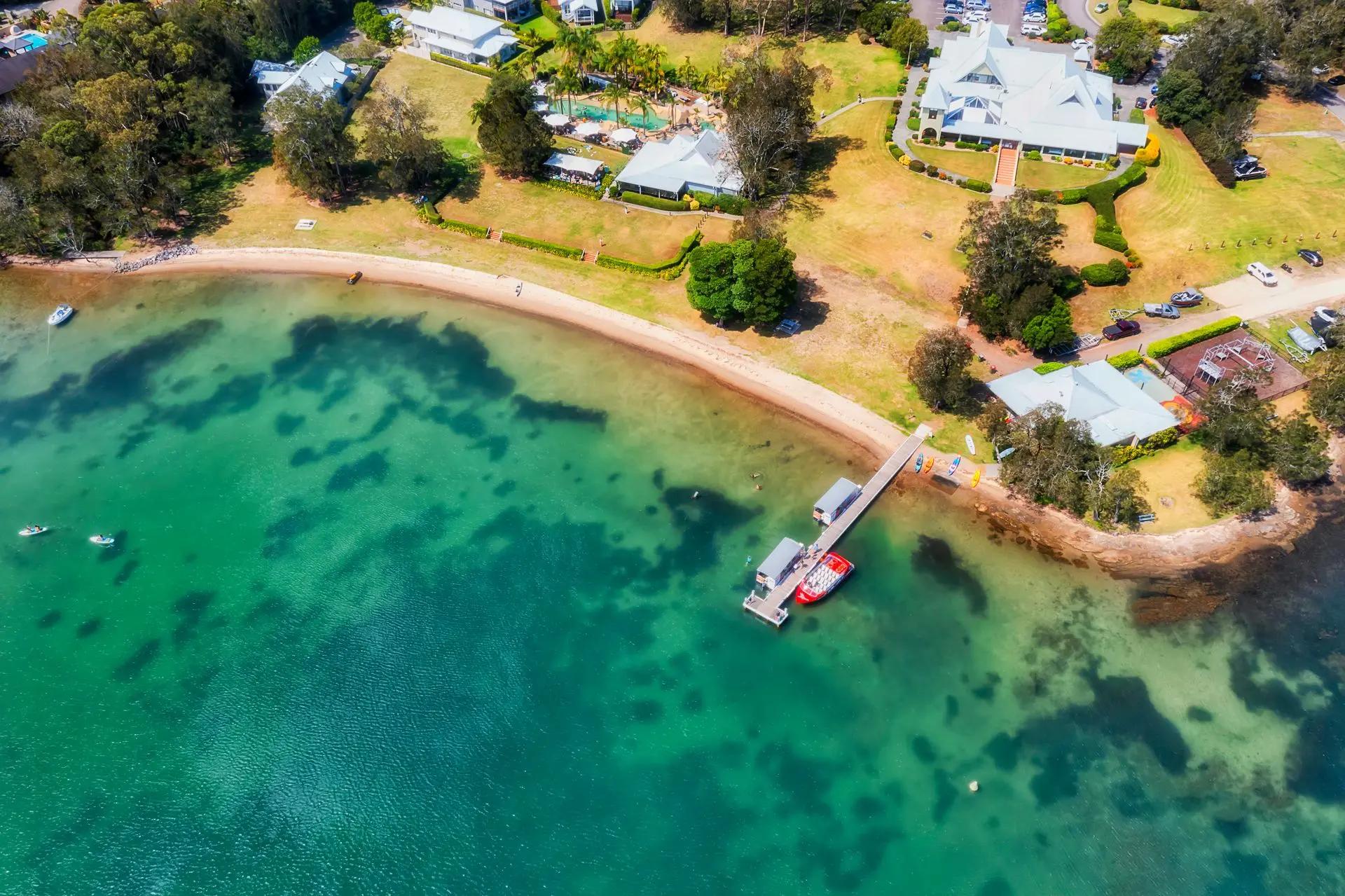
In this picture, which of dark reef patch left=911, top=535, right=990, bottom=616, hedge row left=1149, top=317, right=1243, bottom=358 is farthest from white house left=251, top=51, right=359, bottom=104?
hedge row left=1149, top=317, right=1243, bottom=358

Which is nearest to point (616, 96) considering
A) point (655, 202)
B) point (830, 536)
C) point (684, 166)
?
point (684, 166)

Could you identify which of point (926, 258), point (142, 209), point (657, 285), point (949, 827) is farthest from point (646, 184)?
point (949, 827)

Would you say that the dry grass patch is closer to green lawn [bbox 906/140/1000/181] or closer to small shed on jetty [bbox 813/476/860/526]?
green lawn [bbox 906/140/1000/181]

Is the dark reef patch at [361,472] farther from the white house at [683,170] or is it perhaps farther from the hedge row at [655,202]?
the white house at [683,170]

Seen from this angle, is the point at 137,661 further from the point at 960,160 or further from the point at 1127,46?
the point at 1127,46

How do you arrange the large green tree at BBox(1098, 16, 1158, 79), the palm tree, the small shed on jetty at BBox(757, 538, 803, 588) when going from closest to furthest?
the small shed on jetty at BBox(757, 538, 803, 588)
the large green tree at BBox(1098, 16, 1158, 79)
the palm tree

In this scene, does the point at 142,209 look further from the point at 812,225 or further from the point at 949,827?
the point at 949,827

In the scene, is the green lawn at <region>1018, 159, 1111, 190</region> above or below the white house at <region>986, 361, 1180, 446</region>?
above
